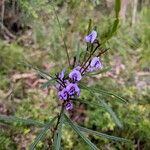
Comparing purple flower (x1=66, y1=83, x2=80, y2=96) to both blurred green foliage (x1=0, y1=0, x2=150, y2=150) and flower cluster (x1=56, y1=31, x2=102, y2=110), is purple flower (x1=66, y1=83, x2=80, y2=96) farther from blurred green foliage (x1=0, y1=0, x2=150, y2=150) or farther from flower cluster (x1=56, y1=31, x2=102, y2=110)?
blurred green foliage (x1=0, y1=0, x2=150, y2=150)

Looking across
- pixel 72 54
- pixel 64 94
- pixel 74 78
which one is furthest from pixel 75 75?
pixel 72 54

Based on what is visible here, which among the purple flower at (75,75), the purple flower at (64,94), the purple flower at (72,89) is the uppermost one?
the purple flower at (75,75)

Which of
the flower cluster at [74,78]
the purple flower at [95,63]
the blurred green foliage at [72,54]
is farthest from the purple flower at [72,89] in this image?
the blurred green foliage at [72,54]

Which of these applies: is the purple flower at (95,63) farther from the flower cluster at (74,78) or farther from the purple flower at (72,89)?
the purple flower at (72,89)

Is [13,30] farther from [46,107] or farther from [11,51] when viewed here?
[46,107]

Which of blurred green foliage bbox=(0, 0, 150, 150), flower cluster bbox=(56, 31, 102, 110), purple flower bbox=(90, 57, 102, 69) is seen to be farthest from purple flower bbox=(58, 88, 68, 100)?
blurred green foliage bbox=(0, 0, 150, 150)
